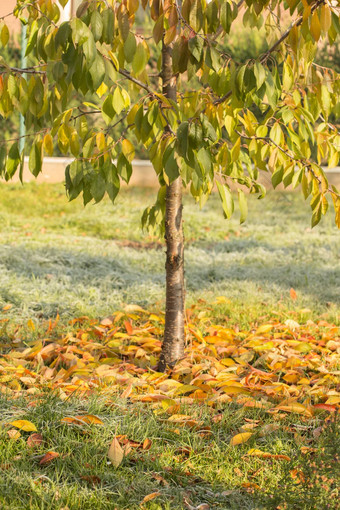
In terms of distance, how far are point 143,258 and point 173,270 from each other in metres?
3.14

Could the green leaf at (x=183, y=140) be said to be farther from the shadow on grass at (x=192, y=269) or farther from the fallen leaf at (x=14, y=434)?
the shadow on grass at (x=192, y=269)

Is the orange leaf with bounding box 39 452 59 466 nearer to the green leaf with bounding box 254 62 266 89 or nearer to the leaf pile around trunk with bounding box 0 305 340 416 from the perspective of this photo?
the leaf pile around trunk with bounding box 0 305 340 416

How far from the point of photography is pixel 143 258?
645 cm

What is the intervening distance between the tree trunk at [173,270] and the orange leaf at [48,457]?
4.33 feet

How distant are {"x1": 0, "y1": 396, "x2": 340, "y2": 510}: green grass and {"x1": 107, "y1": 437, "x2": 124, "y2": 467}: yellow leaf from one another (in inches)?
1.2

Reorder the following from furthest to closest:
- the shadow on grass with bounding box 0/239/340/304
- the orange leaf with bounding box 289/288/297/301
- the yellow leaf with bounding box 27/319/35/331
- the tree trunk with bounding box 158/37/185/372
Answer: the shadow on grass with bounding box 0/239/340/304 < the orange leaf with bounding box 289/288/297/301 < the yellow leaf with bounding box 27/319/35/331 < the tree trunk with bounding box 158/37/185/372

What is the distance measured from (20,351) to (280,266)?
325cm

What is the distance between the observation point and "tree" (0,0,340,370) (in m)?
2.12

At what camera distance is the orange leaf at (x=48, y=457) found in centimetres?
209

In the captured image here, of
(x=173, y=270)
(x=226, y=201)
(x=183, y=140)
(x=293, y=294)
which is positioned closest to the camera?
(x=183, y=140)

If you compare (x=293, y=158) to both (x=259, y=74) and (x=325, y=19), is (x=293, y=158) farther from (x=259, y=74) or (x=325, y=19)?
(x=325, y=19)

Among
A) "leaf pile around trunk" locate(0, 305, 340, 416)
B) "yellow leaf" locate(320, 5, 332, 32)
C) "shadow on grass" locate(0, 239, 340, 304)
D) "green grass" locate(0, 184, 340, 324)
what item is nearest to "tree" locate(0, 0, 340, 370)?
"yellow leaf" locate(320, 5, 332, 32)

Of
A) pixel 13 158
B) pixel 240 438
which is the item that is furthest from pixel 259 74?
pixel 240 438

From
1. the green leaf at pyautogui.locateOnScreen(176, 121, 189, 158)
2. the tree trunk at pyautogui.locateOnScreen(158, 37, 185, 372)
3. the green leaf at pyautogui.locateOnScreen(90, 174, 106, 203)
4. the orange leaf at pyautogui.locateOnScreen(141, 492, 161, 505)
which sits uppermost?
the green leaf at pyautogui.locateOnScreen(176, 121, 189, 158)
